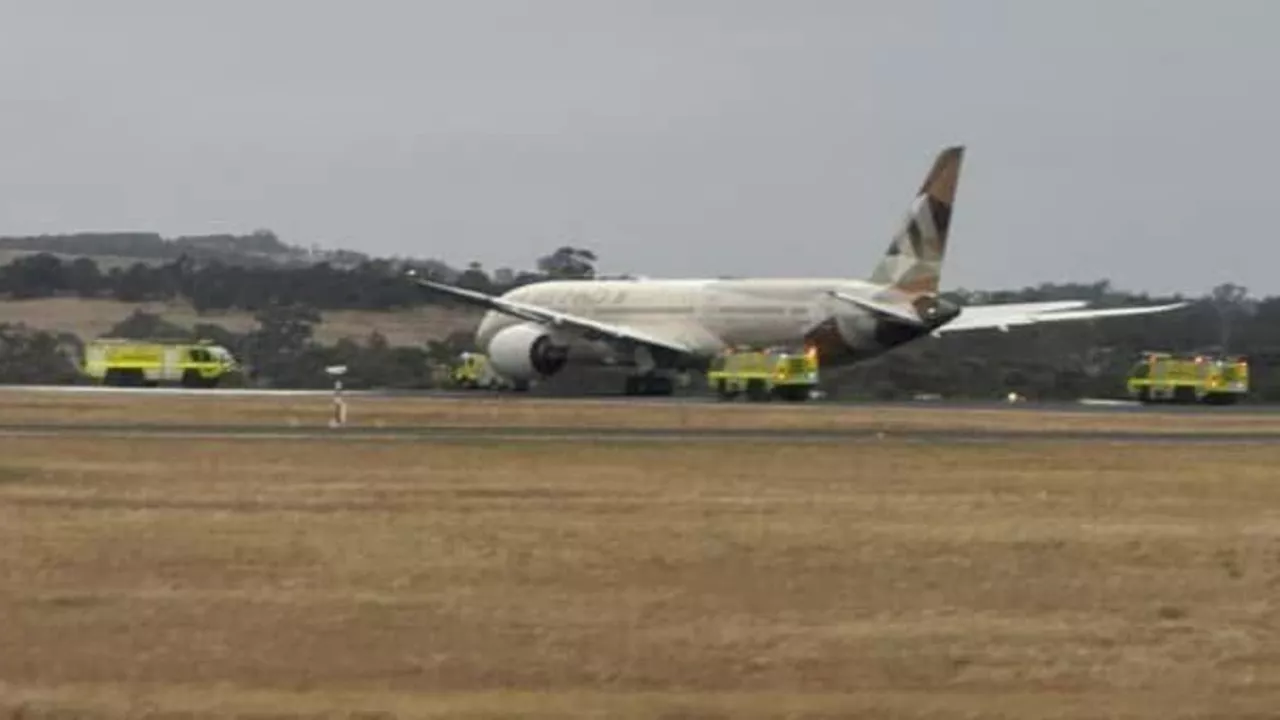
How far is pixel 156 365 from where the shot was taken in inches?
3526

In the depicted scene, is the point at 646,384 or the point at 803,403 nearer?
the point at 803,403

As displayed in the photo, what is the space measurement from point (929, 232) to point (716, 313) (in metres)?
8.15

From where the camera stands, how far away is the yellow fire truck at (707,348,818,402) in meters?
72.2

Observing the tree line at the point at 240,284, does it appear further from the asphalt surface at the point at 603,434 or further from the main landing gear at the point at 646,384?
the asphalt surface at the point at 603,434

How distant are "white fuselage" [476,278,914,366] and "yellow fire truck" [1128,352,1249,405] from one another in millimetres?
8278

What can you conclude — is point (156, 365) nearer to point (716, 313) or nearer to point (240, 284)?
point (716, 313)

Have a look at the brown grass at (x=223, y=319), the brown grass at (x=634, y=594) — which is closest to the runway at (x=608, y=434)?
the brown grass at (x=634, y=594)

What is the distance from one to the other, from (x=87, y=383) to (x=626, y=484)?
63.1 metres

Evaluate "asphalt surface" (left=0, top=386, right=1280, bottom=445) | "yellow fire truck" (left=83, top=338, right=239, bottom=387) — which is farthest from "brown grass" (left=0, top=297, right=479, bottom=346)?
"asphalt surface" (left=0, top=386, right=1280, bottom=445)

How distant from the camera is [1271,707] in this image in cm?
1439

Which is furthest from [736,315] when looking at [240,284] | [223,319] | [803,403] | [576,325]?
[240,284]

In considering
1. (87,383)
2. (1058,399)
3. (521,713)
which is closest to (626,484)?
(521,713)

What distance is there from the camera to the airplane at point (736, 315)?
240ft

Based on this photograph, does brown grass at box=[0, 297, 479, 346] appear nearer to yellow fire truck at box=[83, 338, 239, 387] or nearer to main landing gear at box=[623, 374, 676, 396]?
yellow fire truck at box=[83, 338, 239, 387]
